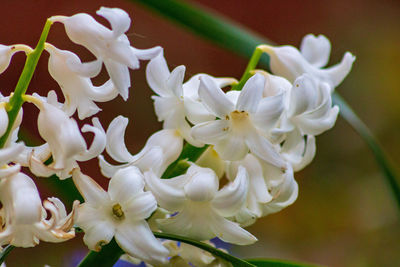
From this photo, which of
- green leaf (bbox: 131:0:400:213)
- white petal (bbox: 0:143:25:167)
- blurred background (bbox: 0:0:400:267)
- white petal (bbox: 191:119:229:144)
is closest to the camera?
white petal (bbox: 0:143:25:167)

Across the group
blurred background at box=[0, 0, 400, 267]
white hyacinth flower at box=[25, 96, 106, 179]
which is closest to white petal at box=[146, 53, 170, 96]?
white hyacinth flower at box=[25, 96, 106, 179]

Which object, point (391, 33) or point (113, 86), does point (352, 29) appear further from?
point (113, 86)

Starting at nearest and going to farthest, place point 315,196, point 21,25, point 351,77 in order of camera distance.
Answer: point 21,25, point 315,196, point 351,77

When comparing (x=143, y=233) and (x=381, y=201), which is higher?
(x=143, y=233)

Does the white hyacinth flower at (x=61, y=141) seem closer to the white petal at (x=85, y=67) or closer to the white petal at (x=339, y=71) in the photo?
the white petal at (x=85, y=67)

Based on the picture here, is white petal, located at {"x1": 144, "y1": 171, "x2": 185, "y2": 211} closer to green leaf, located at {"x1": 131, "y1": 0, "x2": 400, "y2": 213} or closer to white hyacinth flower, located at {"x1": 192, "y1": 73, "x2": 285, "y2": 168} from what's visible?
white hyacinth flower, located at {"x1": 192, "y1": 73, "x2": 285, "y2": 168}

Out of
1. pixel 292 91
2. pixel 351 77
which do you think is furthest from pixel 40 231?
pixel 351 77
